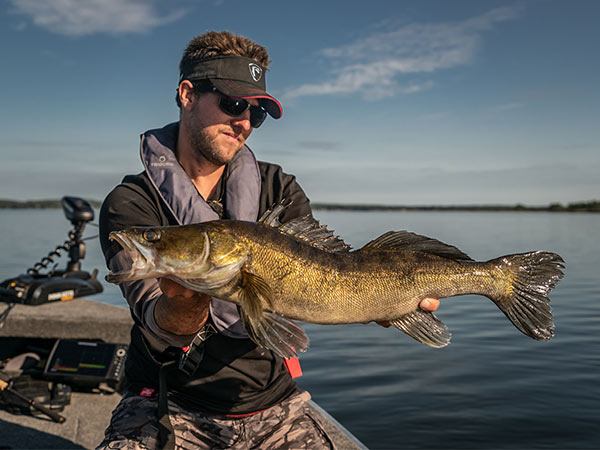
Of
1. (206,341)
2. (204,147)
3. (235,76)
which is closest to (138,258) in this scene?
(206,341)

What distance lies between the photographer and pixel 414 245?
11.3 feet

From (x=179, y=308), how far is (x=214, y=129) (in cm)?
166

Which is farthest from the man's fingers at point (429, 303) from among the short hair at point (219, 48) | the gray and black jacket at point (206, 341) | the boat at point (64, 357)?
the short hair at point (219, 48)

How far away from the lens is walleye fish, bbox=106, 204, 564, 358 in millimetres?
2842

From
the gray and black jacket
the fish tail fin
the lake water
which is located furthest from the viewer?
the lake water

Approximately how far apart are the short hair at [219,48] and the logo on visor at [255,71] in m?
0.11

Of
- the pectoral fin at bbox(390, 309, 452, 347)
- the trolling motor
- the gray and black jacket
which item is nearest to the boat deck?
the trolling motor

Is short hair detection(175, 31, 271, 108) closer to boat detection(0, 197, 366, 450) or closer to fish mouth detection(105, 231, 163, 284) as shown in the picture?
fish mouth detection(105, 231, 163, 284)

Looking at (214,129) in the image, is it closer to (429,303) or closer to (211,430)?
(429,303)

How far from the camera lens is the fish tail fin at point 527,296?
348 centimetres

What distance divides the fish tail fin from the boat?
1.82 metres

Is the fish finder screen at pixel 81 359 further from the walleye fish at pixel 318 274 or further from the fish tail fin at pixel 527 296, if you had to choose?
the fish tail fin at pixel 527 296

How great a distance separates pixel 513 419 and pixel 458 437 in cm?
106

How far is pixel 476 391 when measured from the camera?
8.69 meters
